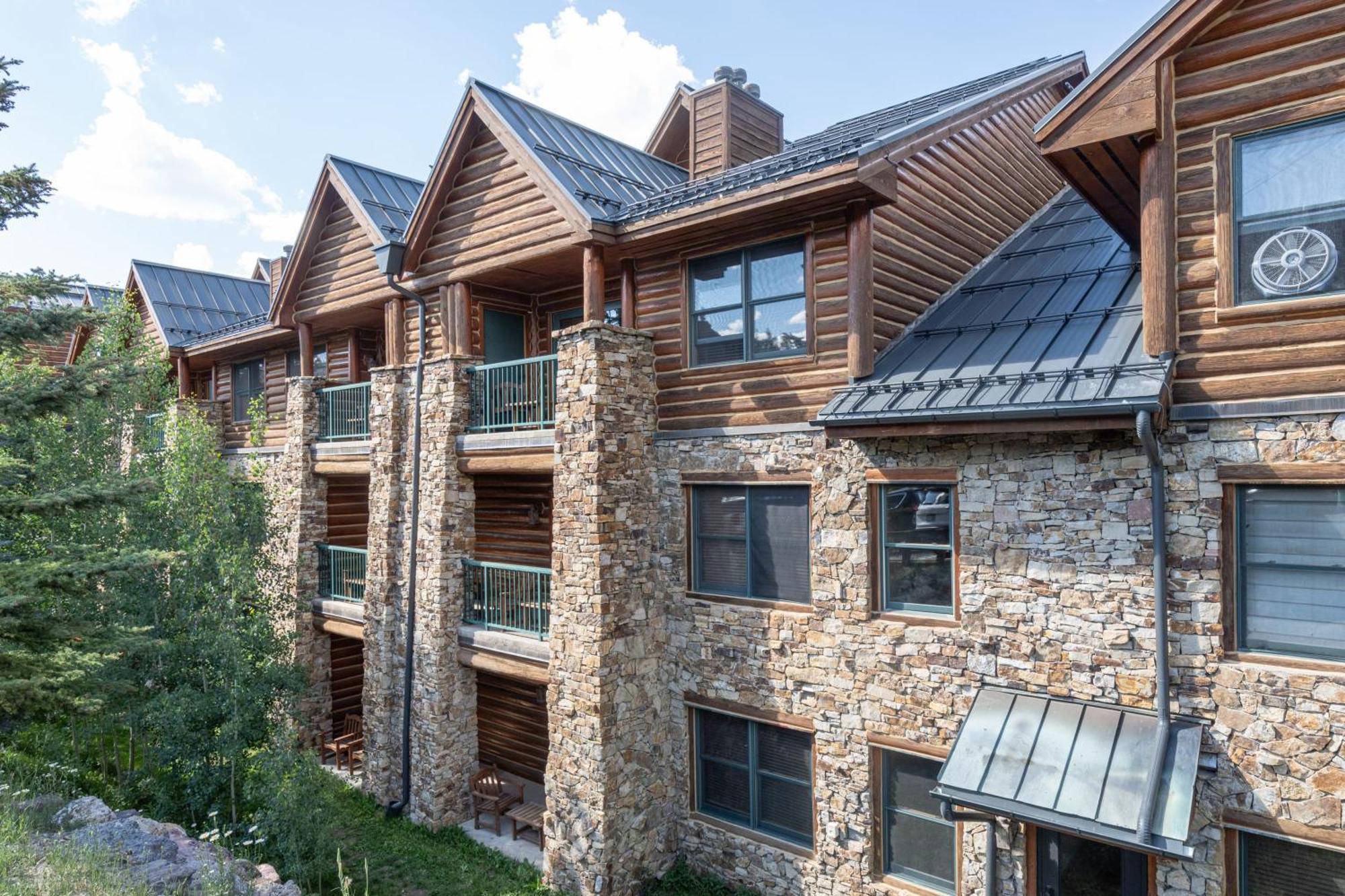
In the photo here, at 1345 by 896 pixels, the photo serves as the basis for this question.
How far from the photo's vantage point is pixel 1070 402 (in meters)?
7.10


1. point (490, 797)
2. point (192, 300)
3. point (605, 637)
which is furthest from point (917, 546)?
point (192, 300)

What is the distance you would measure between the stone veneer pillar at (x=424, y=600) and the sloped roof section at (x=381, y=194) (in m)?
3.27

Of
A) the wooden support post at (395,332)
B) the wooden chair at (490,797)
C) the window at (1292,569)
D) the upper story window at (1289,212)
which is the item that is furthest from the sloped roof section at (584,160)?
the wooden chair at (490,797)

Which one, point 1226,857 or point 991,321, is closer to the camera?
point 1226,857

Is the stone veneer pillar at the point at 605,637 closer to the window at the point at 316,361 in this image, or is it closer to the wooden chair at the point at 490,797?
the wooden chair at the point at 490,797

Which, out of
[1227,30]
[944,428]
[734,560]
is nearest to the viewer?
[1227,30]

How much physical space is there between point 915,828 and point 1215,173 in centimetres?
761

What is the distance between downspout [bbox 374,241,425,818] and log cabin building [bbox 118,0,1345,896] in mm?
95

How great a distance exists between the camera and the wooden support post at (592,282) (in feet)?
35.7

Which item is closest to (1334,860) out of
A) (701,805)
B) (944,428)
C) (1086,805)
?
(1086,805)

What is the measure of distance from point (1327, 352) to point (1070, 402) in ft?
6.62

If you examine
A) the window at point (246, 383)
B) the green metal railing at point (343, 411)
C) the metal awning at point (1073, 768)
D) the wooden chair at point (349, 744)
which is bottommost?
the wooden chair at point (349, 744)

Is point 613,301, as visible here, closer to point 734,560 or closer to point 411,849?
point 734,560

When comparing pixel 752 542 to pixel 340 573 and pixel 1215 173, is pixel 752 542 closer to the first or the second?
pixel 1215 173
